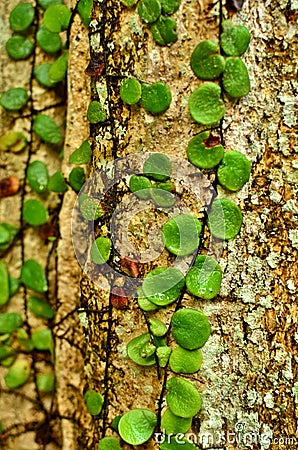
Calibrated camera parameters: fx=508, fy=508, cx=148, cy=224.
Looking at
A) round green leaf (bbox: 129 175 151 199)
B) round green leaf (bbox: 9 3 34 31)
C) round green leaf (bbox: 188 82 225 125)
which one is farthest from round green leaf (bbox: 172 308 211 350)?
round green leaf (bbox: 9 3 34 31)

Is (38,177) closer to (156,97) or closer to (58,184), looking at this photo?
(58,184)

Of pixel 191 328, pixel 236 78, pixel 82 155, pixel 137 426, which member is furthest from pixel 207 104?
pixel 137 426

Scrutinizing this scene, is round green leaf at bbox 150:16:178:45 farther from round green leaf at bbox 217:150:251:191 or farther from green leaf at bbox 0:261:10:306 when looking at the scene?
green leaf at bbox 0:261:10:306

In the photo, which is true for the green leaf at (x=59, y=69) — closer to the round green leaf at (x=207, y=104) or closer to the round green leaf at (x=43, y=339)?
the round green leaf at (x=207, y=104)

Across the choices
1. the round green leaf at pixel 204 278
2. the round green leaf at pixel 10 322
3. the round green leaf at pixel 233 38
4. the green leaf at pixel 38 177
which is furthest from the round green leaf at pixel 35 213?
the round green leaf at pixel 233 38

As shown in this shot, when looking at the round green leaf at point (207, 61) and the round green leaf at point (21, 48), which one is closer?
the round green leaf at point (207, 61)

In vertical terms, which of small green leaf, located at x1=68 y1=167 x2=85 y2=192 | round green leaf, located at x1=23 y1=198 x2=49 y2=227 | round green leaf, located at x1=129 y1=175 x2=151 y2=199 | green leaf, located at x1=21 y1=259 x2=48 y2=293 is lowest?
green leaf, located at x1=21 y1=259 x2=48 y2=293

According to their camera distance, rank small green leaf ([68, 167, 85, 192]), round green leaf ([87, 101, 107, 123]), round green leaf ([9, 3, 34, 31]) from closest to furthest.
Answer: round green leaf ([87, 101, 107, 123]), small green leaf ([68, 167, 85, 192]), round green leaf ([9, 3, 34, 31])
